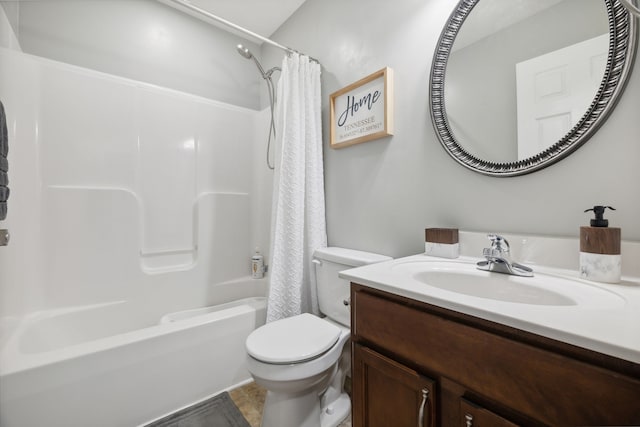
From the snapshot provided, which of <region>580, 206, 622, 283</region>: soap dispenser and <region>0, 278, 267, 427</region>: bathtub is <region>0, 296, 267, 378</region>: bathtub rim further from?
<region>580, 206, 622, 283</region>: soap dispenser

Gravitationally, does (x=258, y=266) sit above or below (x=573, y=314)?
below

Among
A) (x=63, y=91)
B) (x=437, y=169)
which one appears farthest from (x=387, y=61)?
(x=63, y=91)

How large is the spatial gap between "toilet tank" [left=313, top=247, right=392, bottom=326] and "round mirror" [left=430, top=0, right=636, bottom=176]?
0.64 m

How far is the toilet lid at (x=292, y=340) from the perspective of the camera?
3.25ft

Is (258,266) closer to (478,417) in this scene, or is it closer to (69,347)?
(69,347)

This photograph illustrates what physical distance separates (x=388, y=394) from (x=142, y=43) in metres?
2.56

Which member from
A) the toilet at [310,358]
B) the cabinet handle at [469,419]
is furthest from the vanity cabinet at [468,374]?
the toilet at [310,358]

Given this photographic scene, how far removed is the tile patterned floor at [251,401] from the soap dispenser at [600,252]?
46.0 inches

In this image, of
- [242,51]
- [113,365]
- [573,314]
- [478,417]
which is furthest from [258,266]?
[573,314]

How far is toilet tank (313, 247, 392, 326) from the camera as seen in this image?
4.23 feet

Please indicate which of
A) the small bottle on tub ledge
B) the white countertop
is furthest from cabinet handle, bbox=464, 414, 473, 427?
the small bottle on tub ledge

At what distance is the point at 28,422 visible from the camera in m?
0.99

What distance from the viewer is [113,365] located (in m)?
1.14

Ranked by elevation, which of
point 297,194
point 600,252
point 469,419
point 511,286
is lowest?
point 469,419
